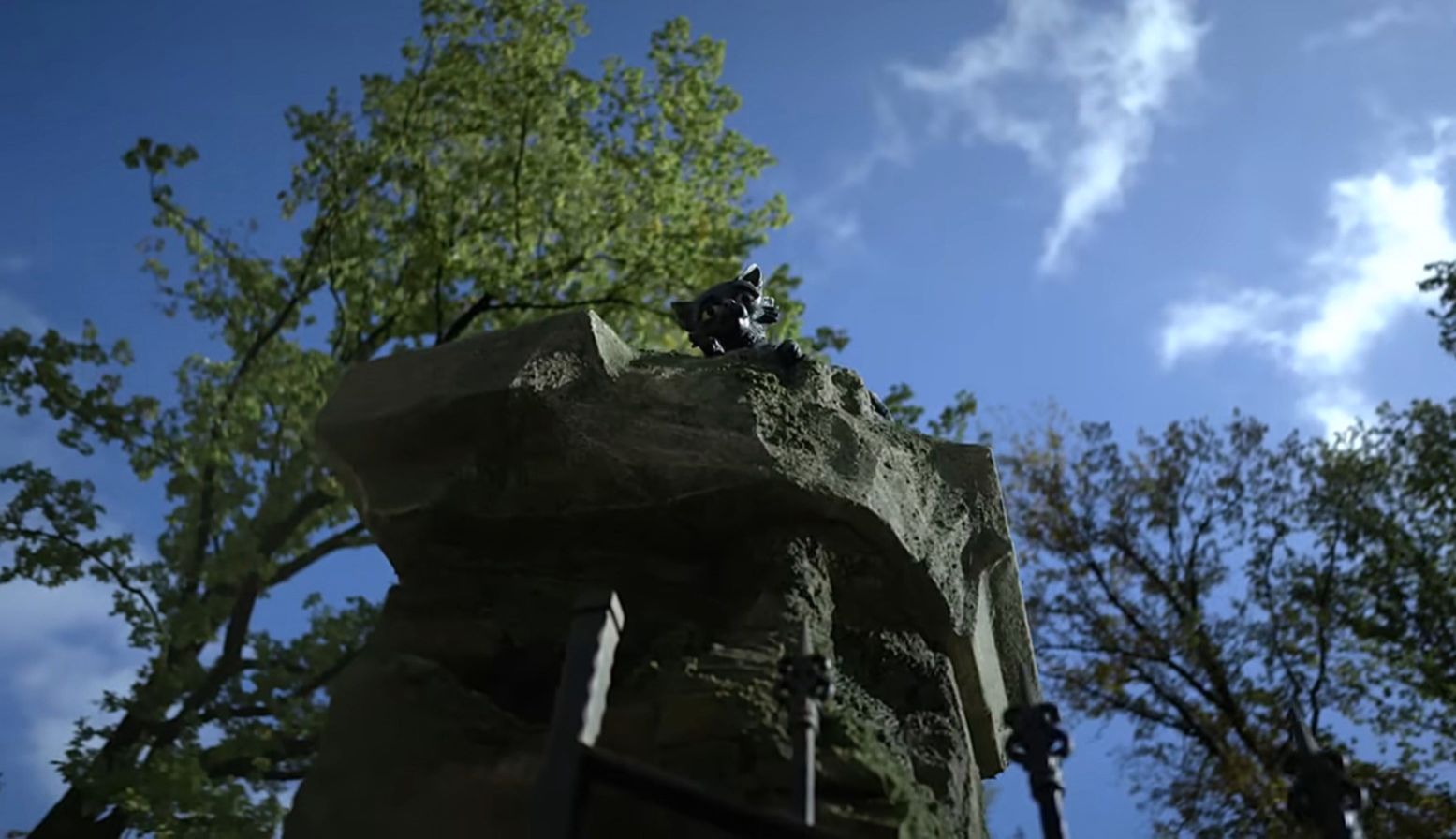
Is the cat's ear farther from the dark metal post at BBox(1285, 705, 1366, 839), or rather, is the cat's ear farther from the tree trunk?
the tree trunk

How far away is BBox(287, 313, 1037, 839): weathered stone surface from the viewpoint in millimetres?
2488

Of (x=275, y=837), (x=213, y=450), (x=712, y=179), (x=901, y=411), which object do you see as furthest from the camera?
(x=712, y=179)

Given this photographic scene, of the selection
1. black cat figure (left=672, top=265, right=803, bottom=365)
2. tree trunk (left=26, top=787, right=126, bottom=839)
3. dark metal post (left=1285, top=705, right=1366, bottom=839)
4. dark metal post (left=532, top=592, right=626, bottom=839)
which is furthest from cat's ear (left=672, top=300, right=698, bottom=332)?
tree trunk (left=26, top=787, right=126, bottom=839)

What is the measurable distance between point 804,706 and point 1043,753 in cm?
40

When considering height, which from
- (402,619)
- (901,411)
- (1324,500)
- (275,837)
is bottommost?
(402,619)

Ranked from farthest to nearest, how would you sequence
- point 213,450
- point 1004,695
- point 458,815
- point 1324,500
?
point 1324,500, point 213,450, point 1004,695, point 458,815

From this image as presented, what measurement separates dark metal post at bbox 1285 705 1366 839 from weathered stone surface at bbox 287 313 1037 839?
820 mm

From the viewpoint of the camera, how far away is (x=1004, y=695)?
140 inches

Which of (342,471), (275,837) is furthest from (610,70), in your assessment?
(342,471)

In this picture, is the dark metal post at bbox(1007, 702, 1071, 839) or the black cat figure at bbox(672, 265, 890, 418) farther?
the black cat figure at bbox(672, 265, 890, 418)

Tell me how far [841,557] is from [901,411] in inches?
270

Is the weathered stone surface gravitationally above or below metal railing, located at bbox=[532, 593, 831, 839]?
above

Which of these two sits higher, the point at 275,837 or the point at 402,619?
the point at 275,837

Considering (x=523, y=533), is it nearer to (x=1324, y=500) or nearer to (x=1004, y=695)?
(x=1004, y=695)
